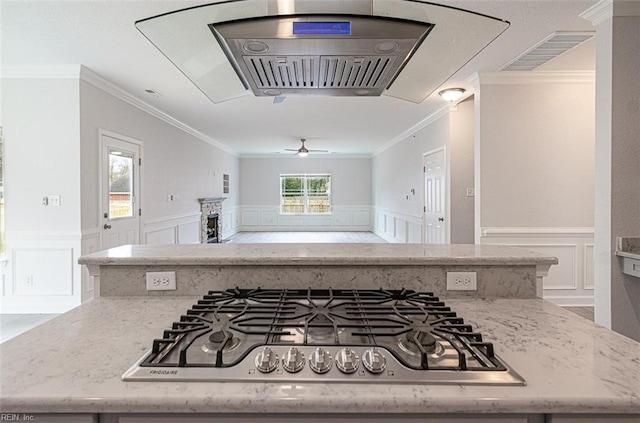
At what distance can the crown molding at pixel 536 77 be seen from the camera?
3613mm

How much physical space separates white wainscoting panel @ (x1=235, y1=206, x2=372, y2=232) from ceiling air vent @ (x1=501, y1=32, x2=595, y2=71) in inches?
310

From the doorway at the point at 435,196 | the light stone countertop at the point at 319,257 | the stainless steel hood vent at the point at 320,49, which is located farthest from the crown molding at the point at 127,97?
the doorway at the point at 435,196

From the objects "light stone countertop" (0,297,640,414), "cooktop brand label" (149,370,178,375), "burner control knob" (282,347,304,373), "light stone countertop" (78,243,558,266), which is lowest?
"light stone countertop" (0,297,640,414)

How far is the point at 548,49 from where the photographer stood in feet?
9.96

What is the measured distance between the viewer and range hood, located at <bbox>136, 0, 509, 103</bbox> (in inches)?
31.7

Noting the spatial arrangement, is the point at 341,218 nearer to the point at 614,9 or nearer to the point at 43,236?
the point at 43,236

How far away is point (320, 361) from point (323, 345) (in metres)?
0.08

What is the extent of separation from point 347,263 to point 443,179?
4206mm

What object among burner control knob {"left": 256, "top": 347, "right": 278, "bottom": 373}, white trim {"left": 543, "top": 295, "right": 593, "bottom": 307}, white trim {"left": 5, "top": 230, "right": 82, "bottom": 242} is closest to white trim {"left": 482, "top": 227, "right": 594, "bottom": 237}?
white trim {"left": 543, "top": 295, "right": 593, "bottom": 307}

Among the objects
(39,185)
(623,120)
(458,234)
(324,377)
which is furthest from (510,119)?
(39,185)

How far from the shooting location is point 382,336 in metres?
0.86

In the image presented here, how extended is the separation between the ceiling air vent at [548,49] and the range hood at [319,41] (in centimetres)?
248

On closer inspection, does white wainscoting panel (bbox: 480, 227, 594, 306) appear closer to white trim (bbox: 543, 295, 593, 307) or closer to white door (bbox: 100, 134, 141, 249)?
white trim (bbox: 543, 295, 593, 307)

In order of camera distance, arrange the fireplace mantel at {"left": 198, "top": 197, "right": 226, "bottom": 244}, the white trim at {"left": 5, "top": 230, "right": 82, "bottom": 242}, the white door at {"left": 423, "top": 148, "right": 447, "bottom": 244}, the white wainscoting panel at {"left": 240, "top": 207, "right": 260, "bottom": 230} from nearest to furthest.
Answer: the white trim at {"left": 5, "top": 230, "right": 82, "bottom": 242}, the white door at {"left": 423, "top": 148, "right": 447, "bottom": 244}, the fireplace mantel at {"left": 198, "top": 197, "right": 226, "bottom": 244}, the white wainscoting panel at {"left": 240, "top": 207, "right": 260, "bottom": 230}
